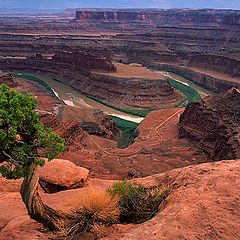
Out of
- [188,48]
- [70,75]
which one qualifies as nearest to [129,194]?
[70,75]

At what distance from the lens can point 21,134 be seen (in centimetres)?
652

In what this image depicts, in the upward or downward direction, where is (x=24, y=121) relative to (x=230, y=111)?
upward

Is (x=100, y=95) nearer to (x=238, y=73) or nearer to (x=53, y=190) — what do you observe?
(x=238, y=73)

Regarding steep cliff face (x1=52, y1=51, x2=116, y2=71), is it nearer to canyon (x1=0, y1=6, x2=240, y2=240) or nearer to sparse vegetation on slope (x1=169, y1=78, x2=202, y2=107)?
canyon (x1=0, y1=6, x2=240, y2=240)

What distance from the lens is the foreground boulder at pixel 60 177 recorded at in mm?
10812

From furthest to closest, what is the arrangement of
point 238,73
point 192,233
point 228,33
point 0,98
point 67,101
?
point 228,33 < point 238,73 < point 67,101 < point 0,98 < point 192,233

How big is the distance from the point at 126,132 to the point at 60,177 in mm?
24154

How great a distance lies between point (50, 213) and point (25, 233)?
0.98 meters

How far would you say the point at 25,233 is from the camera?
22.6 ft

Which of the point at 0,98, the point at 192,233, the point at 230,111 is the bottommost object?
the point at 230,111

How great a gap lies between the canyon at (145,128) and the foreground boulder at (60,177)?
49mm

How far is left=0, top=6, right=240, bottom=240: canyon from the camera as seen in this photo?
651 cm

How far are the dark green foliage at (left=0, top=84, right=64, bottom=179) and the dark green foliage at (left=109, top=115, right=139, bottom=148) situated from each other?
22580mm

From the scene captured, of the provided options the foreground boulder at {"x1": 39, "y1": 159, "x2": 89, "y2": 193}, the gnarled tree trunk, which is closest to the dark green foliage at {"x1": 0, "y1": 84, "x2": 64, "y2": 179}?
the gnarled tree trunk
